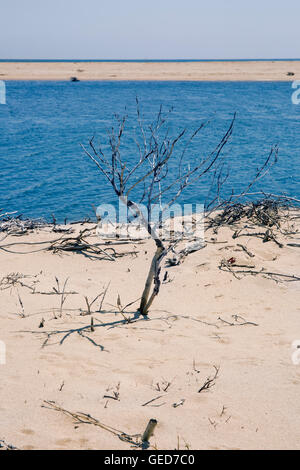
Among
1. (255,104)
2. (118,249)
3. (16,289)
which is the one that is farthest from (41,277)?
(255,104)

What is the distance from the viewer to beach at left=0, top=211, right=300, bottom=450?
3.26 metres

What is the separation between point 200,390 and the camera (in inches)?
147

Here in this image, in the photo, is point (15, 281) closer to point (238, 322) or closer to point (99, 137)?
point (238, 322)

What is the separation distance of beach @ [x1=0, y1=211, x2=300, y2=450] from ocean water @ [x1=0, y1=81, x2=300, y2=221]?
87.8 inches

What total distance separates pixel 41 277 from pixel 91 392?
9.79 feet

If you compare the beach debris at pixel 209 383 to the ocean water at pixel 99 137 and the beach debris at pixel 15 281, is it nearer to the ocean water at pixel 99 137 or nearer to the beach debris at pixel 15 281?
the beach debris at pixel 15 281

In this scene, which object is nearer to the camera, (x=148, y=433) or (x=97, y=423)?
(x=148, y=433)

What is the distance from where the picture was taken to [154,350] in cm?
452

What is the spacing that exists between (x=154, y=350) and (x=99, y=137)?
633 inches
